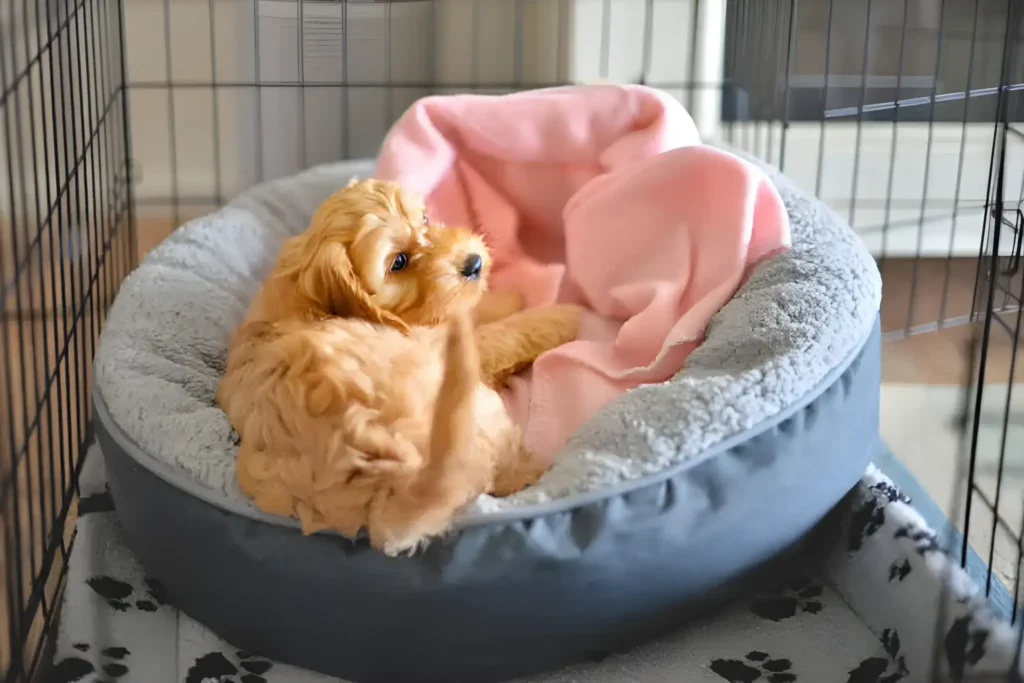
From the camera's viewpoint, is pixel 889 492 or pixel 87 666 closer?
pixel 87 666

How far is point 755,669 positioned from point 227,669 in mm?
652

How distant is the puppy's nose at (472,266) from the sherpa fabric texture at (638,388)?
25 centimetres

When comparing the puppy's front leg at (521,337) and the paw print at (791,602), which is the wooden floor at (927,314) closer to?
the paw print at (791,602)

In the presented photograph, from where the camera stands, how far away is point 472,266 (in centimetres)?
147

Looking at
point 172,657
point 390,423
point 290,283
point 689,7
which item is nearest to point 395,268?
point 290,283

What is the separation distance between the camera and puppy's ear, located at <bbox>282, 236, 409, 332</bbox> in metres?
1.33

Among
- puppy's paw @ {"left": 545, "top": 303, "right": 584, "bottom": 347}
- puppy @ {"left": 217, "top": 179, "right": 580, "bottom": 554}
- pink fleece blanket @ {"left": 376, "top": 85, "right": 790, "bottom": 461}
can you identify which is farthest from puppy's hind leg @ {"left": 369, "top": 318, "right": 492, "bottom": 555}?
puppy's paw @ {"left": 545, "top": 303, "right": 584, "bottom": 347}

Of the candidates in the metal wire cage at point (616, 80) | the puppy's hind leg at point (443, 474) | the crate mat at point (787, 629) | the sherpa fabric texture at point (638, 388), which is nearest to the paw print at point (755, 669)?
the crate mat at point (787, 629)

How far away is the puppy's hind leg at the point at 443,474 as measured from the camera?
1027 mm

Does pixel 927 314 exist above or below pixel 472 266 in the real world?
below

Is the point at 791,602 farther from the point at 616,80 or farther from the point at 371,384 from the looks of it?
the point at 616,80

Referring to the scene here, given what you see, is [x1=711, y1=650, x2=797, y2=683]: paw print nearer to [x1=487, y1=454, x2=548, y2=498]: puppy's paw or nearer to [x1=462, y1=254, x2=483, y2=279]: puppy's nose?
[x1=487, y1=454, x2=548, y2=498]: puppy's paw

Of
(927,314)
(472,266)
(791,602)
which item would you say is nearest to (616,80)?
(927,314)

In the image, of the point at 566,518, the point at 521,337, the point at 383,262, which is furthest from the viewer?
the point at 521,337
